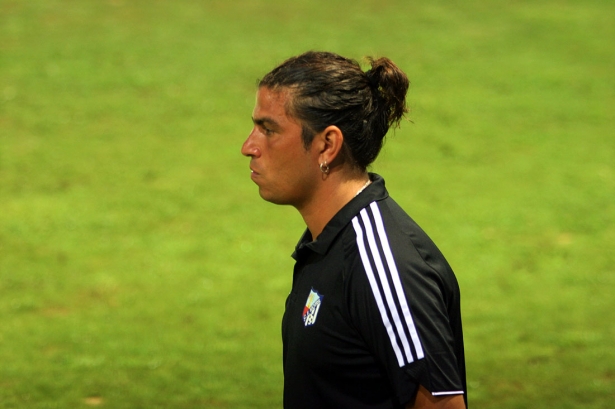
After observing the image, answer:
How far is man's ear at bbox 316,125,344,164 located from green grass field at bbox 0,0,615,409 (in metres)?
3.73

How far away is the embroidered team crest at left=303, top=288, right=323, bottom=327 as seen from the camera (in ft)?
8.27

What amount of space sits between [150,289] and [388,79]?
5.70 m

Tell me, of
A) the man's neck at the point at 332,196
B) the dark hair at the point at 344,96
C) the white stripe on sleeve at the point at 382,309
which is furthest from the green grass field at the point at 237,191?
the white stripe on sleeve at the point at 382,309

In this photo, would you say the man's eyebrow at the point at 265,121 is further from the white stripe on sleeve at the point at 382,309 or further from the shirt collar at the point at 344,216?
the white stripe on sleeve at the point at 382,309

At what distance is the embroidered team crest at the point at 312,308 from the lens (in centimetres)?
252

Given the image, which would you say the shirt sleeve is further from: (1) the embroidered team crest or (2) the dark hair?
(2) the dark hair

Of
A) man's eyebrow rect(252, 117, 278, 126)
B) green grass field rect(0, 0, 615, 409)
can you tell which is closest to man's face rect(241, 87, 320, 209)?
man's eyebrow rect(252, 117, 278, 126)

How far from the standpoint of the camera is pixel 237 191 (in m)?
10.0

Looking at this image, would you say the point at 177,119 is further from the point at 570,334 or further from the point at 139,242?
the point at 570,334

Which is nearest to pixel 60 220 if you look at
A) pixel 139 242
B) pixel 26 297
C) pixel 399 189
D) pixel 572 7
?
pixel 139 242

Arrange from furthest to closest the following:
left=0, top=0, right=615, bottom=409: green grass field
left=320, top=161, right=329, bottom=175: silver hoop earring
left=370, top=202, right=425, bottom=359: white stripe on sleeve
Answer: left=0, top=0, right=615, bottom=409: green grass field < left=320, top=161, right=329, bottom=175: silver hoop earring < left=370, top=202, right=425, bottom=359: white stripe on sleeve

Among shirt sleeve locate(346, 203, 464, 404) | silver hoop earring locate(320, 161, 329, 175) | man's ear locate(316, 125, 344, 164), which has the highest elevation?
man's ear locate(316, 125, 344, 164)

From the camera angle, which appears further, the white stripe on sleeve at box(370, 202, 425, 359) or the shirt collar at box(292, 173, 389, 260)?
the shirt collar at box(292, 173, 389, 260)

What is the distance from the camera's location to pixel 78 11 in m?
14.3
